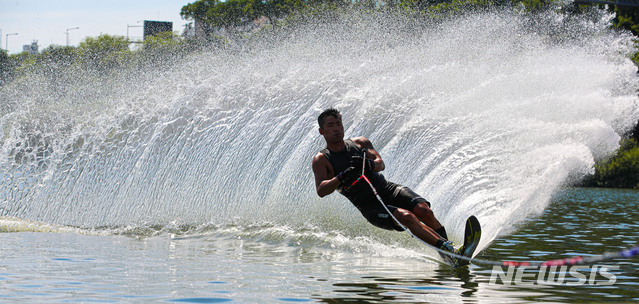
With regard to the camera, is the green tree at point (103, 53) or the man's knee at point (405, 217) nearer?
the man's knee at point (405, 217)

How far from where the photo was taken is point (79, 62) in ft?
202

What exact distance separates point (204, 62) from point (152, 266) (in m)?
7.53

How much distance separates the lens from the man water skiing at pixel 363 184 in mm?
7805

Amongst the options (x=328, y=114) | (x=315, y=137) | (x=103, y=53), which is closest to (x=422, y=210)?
(x=328, y=114)

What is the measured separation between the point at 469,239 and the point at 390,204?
3.26 ft

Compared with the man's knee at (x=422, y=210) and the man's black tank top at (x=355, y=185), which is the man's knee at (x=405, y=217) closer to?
the man's knee at (x=422, y=210)

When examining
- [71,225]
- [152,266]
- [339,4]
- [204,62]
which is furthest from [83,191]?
[339,4]

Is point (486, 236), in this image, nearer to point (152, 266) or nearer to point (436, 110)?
point (436, 110)

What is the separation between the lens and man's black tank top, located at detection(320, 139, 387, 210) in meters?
8.02

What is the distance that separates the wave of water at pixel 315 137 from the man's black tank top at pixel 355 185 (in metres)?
1.37

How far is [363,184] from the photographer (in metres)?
8.02

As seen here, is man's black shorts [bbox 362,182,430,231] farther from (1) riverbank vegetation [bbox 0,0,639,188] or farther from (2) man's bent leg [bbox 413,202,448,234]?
(1) riverbank vegetation [bbox 0,0,639,188]

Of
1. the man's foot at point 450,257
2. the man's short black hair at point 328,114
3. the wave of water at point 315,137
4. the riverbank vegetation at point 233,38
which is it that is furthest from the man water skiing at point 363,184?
the riverbank vegetation at point 233,38

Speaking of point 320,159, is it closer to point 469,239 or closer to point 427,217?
point 427,217
